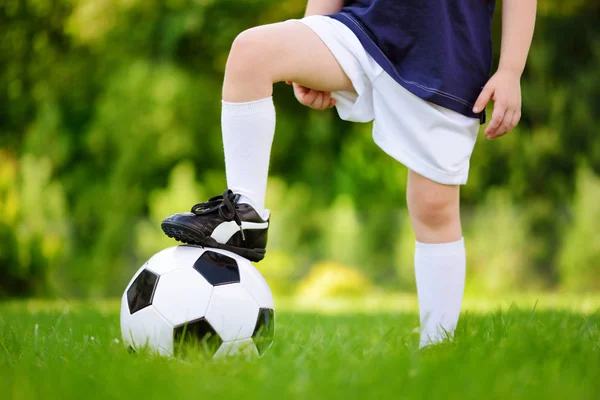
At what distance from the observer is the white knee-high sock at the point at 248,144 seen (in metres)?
1.91

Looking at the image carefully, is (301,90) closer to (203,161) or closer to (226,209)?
(226,209)

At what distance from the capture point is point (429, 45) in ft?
6.65

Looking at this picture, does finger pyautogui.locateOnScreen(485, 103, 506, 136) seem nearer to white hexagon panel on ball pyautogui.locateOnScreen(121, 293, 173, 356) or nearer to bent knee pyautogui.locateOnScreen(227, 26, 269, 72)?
bent knee pyautogui.locateOnScreen(227, 26, 269, 72)

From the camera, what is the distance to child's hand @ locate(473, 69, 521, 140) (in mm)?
1996

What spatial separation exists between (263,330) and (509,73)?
1.11 meters

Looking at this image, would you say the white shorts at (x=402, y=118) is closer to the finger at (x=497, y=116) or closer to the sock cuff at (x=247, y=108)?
the finger at (x=497, y=116)

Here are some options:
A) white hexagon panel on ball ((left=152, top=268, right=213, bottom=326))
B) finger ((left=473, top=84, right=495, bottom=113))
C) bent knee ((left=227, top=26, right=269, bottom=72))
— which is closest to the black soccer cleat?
white hexagon panel on ball ((left=152, top=268, right=213, bottom=326))

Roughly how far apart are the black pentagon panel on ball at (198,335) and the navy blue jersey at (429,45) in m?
0.93

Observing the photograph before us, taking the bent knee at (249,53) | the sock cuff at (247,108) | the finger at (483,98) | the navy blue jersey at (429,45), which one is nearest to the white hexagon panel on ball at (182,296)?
the sock cuff at (247,108)

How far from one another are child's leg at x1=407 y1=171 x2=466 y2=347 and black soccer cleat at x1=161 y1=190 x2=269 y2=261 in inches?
20.6

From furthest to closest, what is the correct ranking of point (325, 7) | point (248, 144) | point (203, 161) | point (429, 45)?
point (203, 161)
point (325, 7)
point (429, 45)
point (248, 144)

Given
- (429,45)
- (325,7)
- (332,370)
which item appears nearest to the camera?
(332,370)

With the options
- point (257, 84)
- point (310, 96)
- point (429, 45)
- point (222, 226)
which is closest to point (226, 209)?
point (222, 226)

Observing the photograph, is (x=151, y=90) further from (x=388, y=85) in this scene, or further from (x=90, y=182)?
(x=388, y=85)
